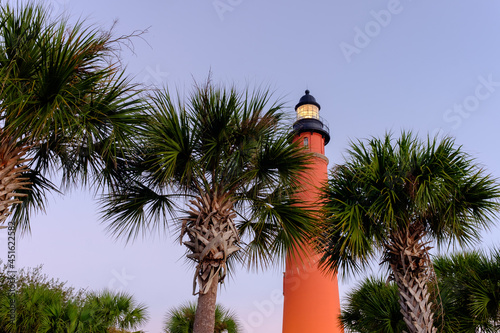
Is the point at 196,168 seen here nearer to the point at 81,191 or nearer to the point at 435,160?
the point at 81,191

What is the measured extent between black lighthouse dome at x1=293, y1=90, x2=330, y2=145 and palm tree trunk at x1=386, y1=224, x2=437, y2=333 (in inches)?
417

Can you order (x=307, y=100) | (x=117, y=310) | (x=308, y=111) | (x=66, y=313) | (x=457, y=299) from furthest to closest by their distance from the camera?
1. (x=307, y=100)
2. (x=308, y=111)
3. (x=117, y=310)
4. (x=457, y=299)
5. (x=66, y=313)

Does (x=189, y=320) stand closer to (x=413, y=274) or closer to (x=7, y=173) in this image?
(x=413, y=274)

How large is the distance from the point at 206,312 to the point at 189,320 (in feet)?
21.7

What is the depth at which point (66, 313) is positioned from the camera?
8070 millimetres

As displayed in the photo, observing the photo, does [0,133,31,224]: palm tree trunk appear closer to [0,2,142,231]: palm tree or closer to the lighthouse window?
[0,2,142,231]: palm tree

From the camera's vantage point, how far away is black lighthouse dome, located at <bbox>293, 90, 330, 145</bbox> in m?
17.8

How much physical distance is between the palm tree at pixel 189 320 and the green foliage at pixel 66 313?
158cm

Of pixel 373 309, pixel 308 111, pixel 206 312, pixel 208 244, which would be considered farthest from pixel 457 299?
pixel 308 111

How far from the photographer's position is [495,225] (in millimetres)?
7219

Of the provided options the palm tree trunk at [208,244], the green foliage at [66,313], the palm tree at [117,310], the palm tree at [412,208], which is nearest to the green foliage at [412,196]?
the palm tree at [412,208]

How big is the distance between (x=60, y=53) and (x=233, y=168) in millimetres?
2959

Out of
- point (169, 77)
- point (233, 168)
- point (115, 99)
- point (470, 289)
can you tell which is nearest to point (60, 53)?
point (115, 99)

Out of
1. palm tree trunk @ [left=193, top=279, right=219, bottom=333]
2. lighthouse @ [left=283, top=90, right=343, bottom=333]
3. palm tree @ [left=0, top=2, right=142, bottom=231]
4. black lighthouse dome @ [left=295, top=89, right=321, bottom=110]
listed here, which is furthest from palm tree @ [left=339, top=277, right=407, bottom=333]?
black lighthouse dome @ [left=295, top=89, right=321, bottom=110]
